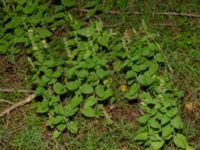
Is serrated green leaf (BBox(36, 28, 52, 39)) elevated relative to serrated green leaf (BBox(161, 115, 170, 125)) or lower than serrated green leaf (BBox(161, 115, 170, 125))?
elevated

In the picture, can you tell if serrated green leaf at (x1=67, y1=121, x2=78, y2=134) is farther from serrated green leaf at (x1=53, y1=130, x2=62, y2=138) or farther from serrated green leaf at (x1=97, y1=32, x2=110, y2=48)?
serrated green leaf at (x1=97, y1=32, x2=110, y2=48)

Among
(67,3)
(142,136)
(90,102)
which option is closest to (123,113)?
(90,102)

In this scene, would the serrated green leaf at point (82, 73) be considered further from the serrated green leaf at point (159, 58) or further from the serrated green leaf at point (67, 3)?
the serrated green leaf at point (67, 3)

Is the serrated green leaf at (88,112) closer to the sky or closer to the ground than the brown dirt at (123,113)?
closer to the sky

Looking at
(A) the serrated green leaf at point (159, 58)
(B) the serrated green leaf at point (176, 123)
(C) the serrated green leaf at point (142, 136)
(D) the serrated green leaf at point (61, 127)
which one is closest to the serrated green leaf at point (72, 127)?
(D) the serrated green leaf at point (61, 127)

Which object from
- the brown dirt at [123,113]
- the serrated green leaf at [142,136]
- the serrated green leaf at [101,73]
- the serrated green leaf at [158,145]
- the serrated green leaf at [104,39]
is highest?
the serrated green leaf at [104,39]

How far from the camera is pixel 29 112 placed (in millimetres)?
3459

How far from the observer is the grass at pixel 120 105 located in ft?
10.5

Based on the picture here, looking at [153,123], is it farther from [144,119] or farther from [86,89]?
[86,89]

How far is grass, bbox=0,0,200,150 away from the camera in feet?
10.5

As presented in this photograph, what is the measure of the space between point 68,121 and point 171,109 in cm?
75

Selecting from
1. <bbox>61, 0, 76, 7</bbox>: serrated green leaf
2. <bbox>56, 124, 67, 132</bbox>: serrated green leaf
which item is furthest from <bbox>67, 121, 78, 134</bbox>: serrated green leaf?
<bbox>61, 0, 76, 7</bbox>: serrated green leaf

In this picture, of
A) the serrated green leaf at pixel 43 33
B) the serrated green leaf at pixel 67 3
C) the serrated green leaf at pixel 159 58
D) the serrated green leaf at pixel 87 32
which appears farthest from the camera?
the serrated green leaf at pixel 67 3

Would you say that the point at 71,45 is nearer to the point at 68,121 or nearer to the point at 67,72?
the point at 67,72
